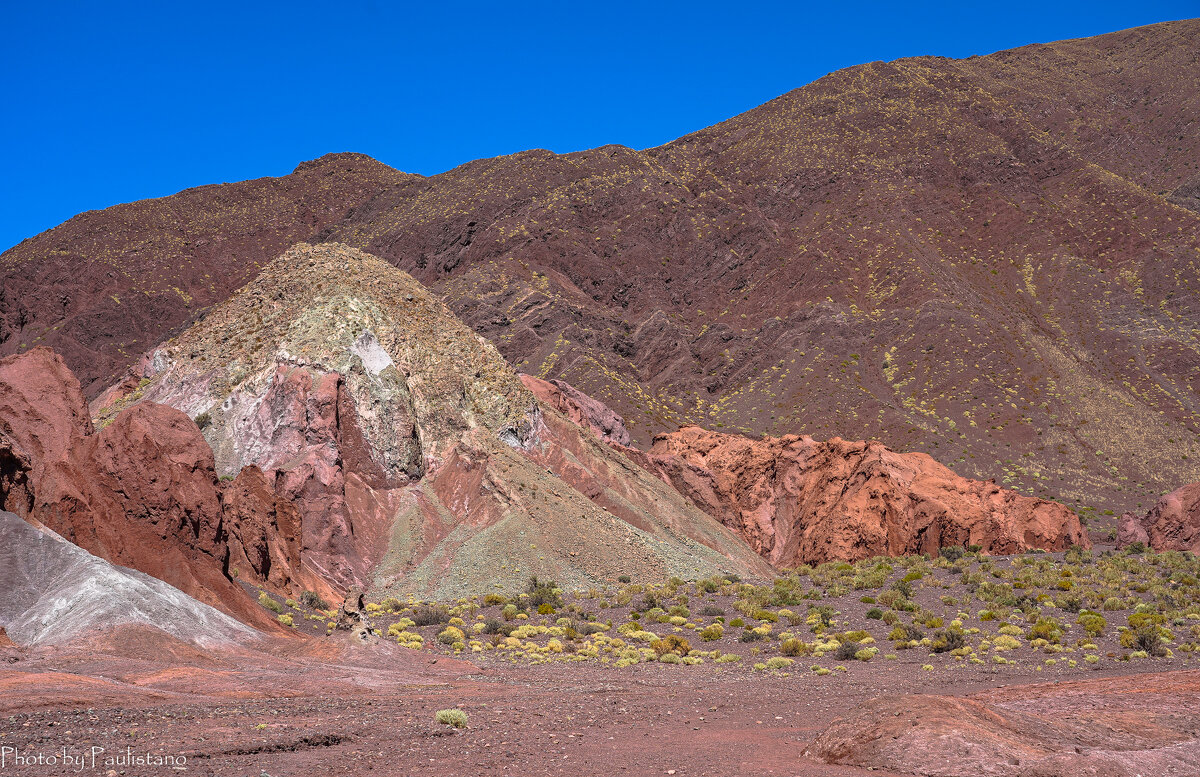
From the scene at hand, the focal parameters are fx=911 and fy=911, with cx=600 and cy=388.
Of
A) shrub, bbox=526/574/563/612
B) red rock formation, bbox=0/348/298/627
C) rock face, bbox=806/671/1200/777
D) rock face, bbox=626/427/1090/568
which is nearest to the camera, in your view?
rock face, bbox=806/671/1200/777

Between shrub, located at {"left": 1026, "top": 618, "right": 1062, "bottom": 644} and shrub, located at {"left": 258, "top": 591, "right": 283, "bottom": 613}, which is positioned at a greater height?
shrub, located at {"left": 258, "top": 591, "right": 283, "bottom": 613}

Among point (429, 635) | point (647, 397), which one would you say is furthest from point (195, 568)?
point (647, 397)

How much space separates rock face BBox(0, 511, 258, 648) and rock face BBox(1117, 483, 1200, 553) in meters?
46.7

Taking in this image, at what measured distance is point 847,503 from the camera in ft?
169

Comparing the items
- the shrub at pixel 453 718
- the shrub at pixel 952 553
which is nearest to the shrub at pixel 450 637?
the shrub at pixel 453 718

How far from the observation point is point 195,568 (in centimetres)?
2594

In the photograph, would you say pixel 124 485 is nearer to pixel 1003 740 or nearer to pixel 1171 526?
pixel 1003 740

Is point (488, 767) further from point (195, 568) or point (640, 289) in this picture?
point (640, 289)

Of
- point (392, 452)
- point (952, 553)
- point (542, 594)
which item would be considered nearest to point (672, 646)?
point (542, 594)

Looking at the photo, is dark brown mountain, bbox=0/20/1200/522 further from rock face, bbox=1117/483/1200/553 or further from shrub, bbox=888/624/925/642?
shrub, bbox=888/624/925/642

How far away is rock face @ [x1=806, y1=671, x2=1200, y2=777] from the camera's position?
447 inches

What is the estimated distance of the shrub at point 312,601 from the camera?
31172 millimetres

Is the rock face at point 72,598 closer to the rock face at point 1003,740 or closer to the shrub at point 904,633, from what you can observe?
the rock face at point 1003,740

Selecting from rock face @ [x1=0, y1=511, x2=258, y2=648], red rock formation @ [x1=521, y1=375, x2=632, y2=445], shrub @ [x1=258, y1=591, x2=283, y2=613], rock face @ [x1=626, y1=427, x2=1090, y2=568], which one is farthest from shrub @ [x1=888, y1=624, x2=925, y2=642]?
red rock formation @ [x1=521, y1=375, x2=632, y2=445]
